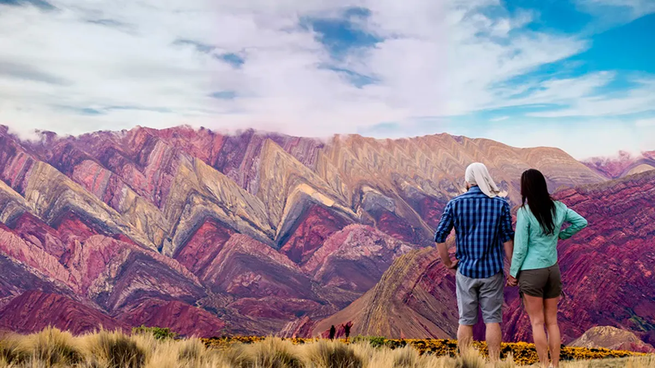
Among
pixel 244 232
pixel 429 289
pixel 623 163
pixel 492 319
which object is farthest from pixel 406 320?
pixel 623 163

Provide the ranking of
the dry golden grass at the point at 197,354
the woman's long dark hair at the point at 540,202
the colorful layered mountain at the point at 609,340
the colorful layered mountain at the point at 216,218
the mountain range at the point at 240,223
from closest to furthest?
the dry golden grass at the point at 197,354
the woman's long dark hair at the point at 540,202
the colorful layered mountain at the point at 609,340
the mountain range at the point at 240,223
the colorful layered mountain at the point at 216,218

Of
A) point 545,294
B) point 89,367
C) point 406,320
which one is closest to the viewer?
point 89,367

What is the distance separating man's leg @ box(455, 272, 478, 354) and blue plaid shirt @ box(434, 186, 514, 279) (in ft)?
0.46

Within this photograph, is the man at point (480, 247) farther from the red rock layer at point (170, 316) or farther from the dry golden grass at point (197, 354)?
the red rock layer at point (170, 316)

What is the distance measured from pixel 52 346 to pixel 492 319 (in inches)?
270

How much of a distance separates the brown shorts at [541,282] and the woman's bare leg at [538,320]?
10 cm

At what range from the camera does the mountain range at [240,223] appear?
96.7 m

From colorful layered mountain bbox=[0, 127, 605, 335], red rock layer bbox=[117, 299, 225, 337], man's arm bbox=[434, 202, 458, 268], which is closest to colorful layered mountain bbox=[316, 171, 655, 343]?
red rock layer bbox=[117, 299, 225, 337]

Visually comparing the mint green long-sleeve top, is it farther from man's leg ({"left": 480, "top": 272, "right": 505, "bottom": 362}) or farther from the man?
man's leg ({"left": 480, "top": 272, "right": 505, "bottom": 362})

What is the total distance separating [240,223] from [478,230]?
136533 millimetres

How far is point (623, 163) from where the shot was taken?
636 feet

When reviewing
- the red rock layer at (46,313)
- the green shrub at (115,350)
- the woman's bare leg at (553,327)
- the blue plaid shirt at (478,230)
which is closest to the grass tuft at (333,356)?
the blue plaid shirt at (478,230)

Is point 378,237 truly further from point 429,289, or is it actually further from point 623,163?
point 623,163

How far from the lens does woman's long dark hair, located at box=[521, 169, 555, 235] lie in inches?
325
